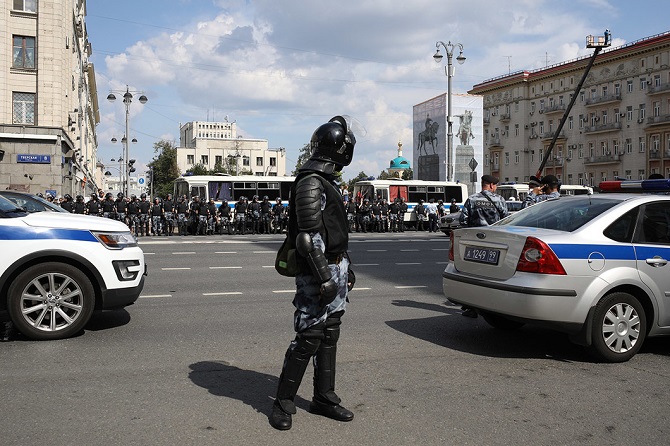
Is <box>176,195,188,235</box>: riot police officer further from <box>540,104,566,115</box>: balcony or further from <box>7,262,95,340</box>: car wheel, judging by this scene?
<box>540,104,566,115</box>: balcony

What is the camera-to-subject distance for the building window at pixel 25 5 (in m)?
36.3

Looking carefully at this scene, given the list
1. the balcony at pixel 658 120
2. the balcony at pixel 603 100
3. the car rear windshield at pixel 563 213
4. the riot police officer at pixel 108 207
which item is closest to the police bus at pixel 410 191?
the riot police officer at pixel 108 207

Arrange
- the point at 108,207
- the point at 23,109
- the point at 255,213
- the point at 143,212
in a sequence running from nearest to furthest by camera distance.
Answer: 1. the point at 108,207
2. the point at 143,212
3. the point at 255,213
4. the point at 23,109

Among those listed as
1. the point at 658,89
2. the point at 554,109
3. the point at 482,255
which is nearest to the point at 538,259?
the point at 482,255

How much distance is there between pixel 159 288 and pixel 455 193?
92.2ft

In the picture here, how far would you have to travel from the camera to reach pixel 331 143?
428 centimetres

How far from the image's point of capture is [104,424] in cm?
423

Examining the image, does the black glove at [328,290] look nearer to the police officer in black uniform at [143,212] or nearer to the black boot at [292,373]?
the black boot at [292,373]

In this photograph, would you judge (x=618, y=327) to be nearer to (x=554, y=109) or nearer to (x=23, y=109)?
(x=23, y=109)

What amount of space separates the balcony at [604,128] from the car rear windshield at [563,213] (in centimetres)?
7118

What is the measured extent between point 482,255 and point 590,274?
40.1 inches

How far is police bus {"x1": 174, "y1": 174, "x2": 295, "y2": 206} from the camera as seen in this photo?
3189 centimetres

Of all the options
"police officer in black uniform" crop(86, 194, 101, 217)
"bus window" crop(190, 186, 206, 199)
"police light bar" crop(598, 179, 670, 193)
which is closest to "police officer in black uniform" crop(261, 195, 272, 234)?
"bus window" crop(190, 186, 206, 199)

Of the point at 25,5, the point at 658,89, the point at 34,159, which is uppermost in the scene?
the point at 658,89
